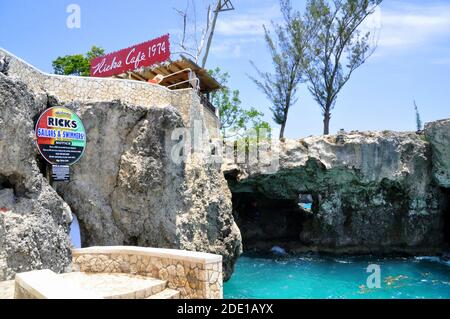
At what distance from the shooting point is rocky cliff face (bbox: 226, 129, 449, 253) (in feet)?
71.6

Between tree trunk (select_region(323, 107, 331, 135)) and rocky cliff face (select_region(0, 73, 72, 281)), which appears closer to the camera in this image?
rocky cliff face (select_region(0, 73, 72, 281))

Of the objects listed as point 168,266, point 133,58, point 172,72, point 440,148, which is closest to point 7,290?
point 168,266

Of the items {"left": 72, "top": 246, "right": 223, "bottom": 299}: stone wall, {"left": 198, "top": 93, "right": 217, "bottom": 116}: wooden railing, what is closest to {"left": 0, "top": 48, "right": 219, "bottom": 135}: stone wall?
{"left": 198, "top": 93, "right": 217, "bottom": 116}: wooden railing

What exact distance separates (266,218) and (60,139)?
1960cm

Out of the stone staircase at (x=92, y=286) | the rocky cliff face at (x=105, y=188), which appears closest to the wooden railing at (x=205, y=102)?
the rocky cliff face at (x=105, y=188)

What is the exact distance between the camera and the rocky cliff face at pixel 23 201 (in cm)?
936

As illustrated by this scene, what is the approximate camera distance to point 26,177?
10156 mm

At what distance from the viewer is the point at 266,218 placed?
93.8ft

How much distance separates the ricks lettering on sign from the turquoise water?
9231mm

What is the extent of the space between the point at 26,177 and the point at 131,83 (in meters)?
5.82

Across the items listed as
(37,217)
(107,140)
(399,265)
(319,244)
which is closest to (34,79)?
(107,140)

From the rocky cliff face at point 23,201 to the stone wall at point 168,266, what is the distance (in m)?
2.25

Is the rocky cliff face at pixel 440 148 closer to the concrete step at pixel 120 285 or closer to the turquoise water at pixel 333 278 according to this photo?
the turquoise water at pixel 333 278

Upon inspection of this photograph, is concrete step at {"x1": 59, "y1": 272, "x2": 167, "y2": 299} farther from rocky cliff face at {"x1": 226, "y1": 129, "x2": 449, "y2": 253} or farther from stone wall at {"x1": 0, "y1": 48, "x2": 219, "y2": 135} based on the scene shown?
rocky cliff face at {"x1": 226, "y1": 129, "x2": 449, "y2": 253}
